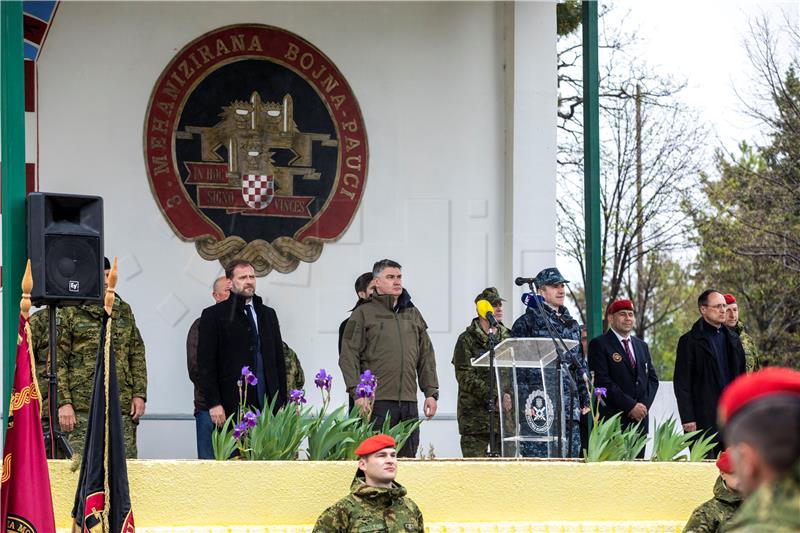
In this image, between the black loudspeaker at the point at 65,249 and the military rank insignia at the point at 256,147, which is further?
the military rank insignia at the point at 256,147

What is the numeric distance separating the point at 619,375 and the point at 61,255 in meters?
3.82

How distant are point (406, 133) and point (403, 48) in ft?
2.18

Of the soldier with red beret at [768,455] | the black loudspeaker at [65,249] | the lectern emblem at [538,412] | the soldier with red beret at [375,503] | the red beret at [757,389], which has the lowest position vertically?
the soldier with red beret at [375,503]

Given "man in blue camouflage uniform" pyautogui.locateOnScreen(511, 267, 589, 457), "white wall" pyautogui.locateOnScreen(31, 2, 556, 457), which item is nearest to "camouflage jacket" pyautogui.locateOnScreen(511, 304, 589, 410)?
"man in blue camouflage uniform" pyautogui.locateOnScreen(511, 267, 589, 457)

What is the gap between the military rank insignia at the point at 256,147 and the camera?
34.9 feet

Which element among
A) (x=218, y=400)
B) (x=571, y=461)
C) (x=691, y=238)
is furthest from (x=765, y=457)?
(x=691, y=238)

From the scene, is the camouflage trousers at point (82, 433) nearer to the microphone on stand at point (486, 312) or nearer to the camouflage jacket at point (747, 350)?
the microphone on stand at point (486, 312)

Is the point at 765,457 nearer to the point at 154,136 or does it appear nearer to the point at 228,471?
the point at 228,471

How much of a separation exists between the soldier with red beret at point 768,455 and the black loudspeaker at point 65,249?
4.45 meters

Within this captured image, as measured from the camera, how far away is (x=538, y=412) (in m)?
7.58

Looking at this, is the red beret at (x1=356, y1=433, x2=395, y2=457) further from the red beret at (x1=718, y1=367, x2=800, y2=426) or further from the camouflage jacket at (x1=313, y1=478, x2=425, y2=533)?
the red beret at (x1=718, y1=367, x2=800, y2=426)

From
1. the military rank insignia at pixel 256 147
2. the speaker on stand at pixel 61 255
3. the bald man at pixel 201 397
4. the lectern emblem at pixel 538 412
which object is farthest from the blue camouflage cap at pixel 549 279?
the military rank insignia at pixel 256 147

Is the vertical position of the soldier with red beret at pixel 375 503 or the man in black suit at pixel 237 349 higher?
the man in black suit at pixel 237 349

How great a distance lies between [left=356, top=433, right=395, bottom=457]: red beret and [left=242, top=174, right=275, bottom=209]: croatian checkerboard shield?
4769 mm
